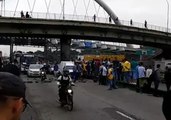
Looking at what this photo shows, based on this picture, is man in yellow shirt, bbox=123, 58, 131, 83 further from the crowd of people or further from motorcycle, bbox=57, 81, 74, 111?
motorcycle, bbox=57, 81, 74, 111

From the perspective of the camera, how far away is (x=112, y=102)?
72.1ft

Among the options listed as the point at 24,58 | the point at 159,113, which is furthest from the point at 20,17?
the point at 159,113

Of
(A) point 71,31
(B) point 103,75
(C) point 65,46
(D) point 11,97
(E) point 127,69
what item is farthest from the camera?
(C) point 65,46

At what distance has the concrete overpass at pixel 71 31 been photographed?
5878 cm

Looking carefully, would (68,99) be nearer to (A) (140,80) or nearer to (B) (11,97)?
(A) (140,80)

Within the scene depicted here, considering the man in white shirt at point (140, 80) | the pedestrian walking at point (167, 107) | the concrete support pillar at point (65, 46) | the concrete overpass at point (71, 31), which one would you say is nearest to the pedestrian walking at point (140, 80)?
the man in white shirt at point (140, 80)

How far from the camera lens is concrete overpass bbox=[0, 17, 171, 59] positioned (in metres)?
58.8

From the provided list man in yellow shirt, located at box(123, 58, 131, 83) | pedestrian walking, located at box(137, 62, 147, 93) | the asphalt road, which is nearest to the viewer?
the asphalt road

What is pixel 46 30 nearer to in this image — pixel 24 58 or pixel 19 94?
pixel 24 58

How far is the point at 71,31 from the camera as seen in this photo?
209ft

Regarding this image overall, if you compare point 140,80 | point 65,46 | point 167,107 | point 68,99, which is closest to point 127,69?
point 140,80

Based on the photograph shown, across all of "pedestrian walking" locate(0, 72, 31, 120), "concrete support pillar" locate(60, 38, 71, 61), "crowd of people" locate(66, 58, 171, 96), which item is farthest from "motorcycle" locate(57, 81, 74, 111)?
"concrete support pillar" locate(60, 38, 71, 61)

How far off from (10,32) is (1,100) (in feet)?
188

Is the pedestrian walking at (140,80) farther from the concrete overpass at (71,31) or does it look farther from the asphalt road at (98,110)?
the concrete overpass at (71,31)
